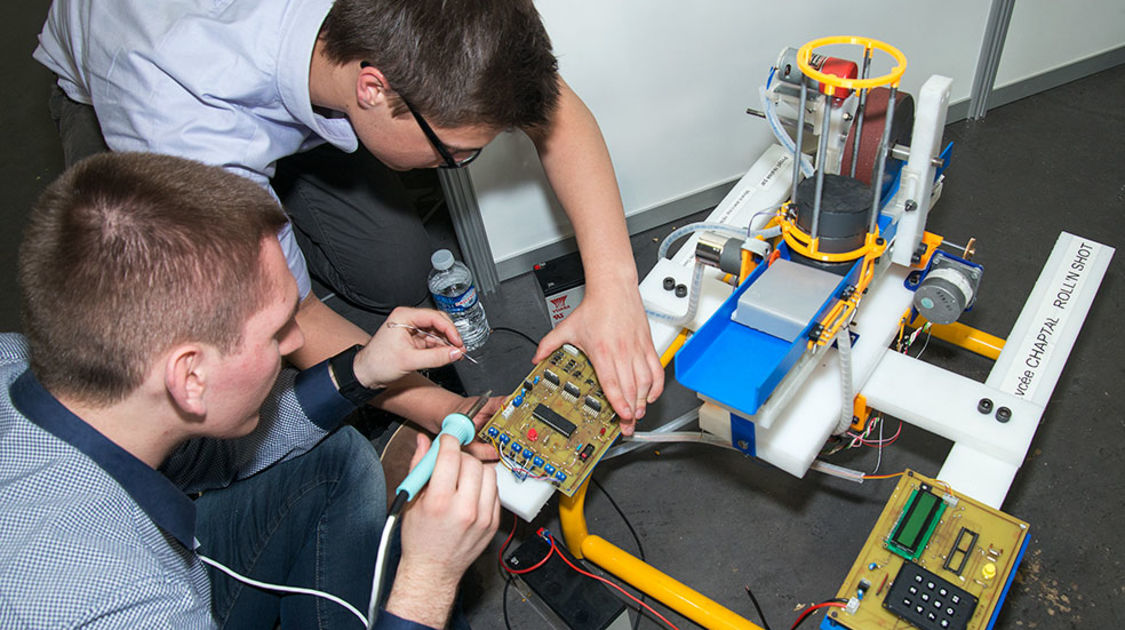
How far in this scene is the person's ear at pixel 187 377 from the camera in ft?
3.10

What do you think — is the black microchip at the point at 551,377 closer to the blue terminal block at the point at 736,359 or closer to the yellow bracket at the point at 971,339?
the blue terminal block at the point at 736,359

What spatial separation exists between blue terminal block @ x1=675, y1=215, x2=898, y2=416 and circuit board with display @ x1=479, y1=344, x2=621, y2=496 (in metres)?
0.28

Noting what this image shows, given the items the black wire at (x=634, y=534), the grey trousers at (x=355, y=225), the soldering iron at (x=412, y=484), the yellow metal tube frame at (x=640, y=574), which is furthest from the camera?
the grey trousers at (x=355, y=225)

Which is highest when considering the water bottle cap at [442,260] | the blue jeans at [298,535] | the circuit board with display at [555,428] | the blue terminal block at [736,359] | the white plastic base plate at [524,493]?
the blue terminal block at [736,359]

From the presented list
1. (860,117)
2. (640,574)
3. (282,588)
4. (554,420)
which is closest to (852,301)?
(860,117)

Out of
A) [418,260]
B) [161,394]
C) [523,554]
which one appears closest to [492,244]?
[418,260]

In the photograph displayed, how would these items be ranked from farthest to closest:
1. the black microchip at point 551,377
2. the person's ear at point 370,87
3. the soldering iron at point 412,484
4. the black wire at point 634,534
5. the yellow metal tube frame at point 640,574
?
1. the black wire at point 634,534
2. the yellow metal tube frame at point 640,574
3. the black microchip at point 551,377
4. the person's ear at point 370,87
5. the soldering iron at point 412,484

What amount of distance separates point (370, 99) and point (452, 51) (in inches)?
6.9

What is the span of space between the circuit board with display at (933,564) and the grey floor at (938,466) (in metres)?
0.60

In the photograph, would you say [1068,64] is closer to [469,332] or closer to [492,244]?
[492,244]

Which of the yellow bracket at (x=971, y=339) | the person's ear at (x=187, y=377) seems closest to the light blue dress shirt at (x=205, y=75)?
the person's ear at (x=187, y=377)

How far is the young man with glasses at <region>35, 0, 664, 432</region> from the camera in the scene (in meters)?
1.21

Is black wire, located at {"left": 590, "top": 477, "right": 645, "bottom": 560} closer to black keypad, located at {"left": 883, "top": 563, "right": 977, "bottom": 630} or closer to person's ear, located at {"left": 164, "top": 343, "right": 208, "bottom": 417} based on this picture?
black keypad, located at {"left": 883, "top": 563, "right": 977, "bottom": 630}

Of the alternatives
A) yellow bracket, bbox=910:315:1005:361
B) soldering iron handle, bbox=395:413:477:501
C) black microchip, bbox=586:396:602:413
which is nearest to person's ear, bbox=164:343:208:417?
soldering iron handle, bbox=395:413:477:501
